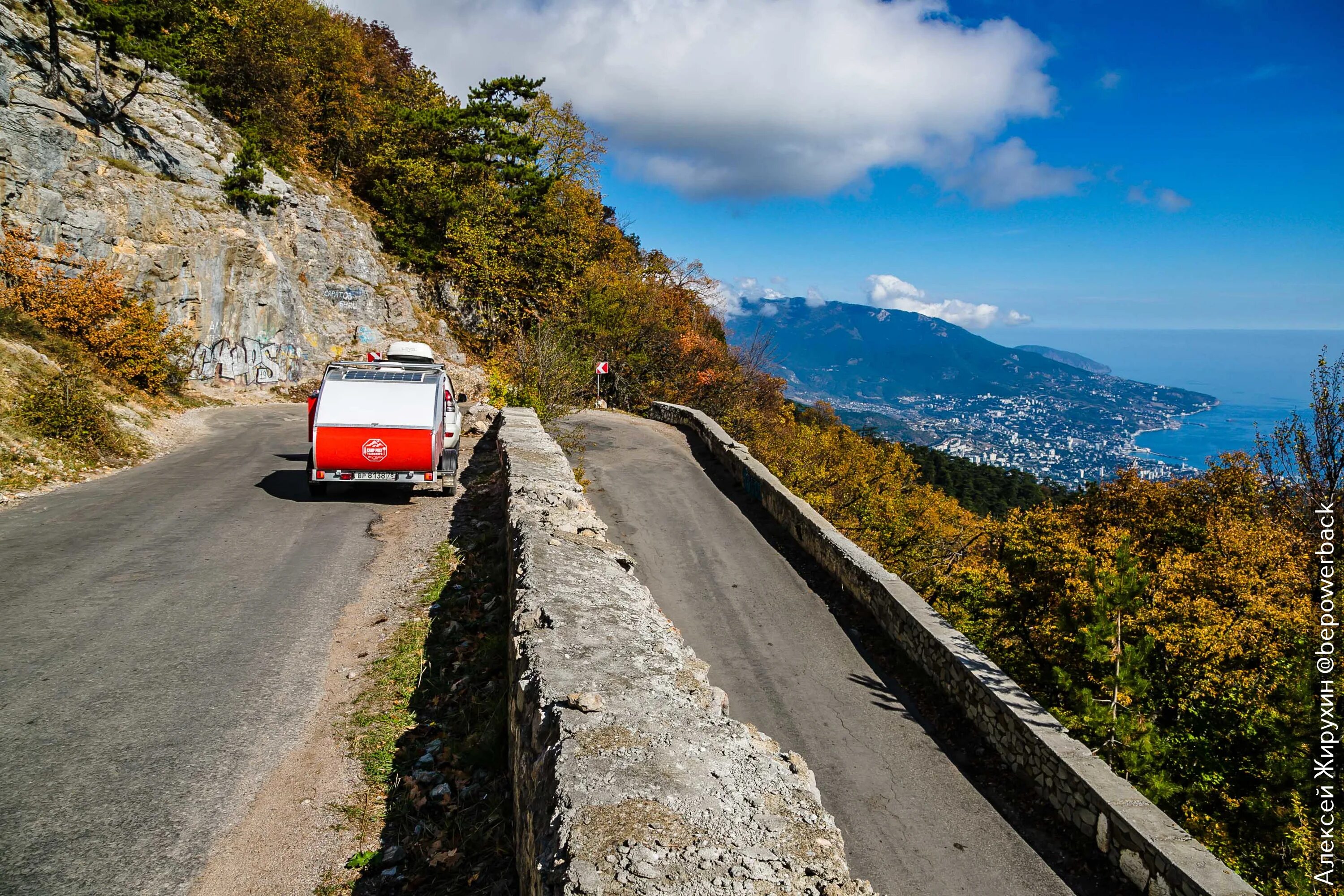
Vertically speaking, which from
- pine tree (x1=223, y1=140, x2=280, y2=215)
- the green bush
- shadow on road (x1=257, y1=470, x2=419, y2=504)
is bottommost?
shadow on road (x1=257, y1=470, x2=419, y2=504)

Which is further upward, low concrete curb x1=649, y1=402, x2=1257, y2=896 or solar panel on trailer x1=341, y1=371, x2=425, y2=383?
solar panel on trailer x1=341, y1=371, x2=425, y2=383

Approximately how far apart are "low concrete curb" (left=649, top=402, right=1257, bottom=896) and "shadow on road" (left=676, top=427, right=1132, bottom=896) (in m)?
0.12

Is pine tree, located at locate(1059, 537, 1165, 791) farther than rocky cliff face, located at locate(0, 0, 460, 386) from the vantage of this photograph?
No

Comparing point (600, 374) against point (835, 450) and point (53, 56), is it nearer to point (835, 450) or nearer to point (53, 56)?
point (835, 450)

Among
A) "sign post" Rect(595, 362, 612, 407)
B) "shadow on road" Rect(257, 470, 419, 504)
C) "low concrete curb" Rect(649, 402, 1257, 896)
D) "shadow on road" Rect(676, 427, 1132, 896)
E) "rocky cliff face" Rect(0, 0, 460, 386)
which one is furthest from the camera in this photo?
A: "sign post" Rect(595, 362, 612, 407)

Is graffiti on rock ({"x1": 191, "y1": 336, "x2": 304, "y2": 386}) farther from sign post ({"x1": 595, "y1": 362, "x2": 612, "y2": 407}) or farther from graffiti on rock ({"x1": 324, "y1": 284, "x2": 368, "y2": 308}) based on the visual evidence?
sign post ({"x1": 595, "y1": 362, "x2": 612, "y2": 407})

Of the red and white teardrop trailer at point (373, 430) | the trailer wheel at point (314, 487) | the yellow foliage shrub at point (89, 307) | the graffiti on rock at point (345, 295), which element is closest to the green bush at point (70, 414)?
the trailer wheel at point (314, 487)

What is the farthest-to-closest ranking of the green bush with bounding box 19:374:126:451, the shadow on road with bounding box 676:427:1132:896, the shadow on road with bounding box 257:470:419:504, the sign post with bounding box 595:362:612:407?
the sign post with bounding box 595:362:612:407
the green bush with bounding box 19:374:126:451
the shadow on road with bounding box 257:470:419:504
the shadow on road with bounding box 676:427:1132:896

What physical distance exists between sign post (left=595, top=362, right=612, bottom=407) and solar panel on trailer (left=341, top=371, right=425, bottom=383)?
14.4 meters

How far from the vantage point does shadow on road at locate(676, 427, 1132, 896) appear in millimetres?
5762

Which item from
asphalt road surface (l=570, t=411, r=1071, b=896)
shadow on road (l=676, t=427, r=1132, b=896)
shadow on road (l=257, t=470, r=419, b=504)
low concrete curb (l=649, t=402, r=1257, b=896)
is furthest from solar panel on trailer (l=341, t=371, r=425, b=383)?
low concrete curb (l=649, t=402, r=1257, b=896)

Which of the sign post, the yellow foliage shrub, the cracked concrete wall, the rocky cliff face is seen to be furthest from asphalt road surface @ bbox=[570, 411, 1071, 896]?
the rocky cliff face

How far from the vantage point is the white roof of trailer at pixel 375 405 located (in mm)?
11438

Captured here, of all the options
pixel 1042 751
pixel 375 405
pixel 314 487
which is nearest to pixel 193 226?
pixel 314 487
